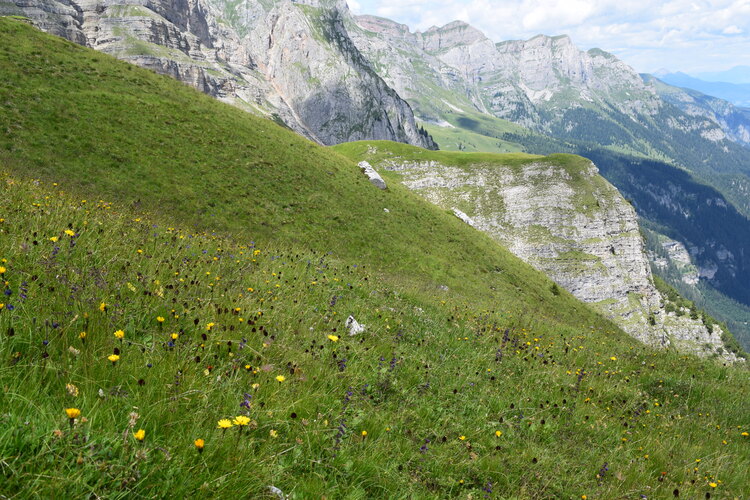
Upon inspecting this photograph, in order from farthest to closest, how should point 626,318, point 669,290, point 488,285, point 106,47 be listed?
point 106,47
point 669,290
point 626,318
point 488,285

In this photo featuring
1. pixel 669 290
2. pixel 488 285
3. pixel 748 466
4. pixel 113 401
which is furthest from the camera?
pixel 669 290

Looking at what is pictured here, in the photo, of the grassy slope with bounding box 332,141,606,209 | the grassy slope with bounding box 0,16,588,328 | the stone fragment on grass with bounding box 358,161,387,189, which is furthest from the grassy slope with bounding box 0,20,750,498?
the grassy slope with bounding box 332,141,606,209

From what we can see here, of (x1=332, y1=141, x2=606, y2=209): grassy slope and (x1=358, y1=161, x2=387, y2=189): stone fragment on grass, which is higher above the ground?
(x1=332, y1=141, x2=606, y2=209): grassy slope

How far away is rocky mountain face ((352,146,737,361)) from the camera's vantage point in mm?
91938

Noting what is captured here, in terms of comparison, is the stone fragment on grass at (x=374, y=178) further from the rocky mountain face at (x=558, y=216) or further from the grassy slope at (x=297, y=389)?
the rocky mountain face at (x=558, y=216)

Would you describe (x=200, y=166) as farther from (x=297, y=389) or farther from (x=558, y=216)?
(x=558, y=216)

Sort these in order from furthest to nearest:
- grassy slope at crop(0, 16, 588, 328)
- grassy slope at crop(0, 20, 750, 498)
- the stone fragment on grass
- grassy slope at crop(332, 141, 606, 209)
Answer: grassy slope at crop(332, 141, 606, 209)
the stone fragment on grass
grassy slope at crop(0, 16, 588, 328)
grassy slope at crop(0, 20, 750, 498)

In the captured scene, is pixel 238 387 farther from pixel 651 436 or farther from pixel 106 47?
pixel 106 47

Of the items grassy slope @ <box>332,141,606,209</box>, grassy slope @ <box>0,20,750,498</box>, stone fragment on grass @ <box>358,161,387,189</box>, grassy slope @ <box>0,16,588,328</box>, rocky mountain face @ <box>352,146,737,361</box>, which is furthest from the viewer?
grassy slope @ <box>332,141,606,209</box>

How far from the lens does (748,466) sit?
587 cm

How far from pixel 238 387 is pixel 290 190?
2905 centimetres

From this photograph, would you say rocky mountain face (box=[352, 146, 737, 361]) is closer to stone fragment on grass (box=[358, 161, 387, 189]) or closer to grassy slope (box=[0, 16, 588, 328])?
stone fragment on grass (box=[358, 161, 387, 189])

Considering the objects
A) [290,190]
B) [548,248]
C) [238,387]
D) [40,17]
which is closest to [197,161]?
[290,190]

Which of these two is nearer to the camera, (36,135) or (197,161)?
(36,135)
